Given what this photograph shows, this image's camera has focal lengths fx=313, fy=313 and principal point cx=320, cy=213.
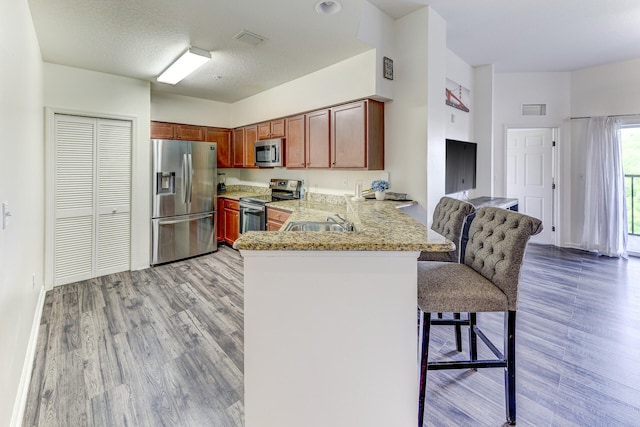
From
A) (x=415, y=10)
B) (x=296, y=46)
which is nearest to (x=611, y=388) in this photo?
(x=415, y=10)

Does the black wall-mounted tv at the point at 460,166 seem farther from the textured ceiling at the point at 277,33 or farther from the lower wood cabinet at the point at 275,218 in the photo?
the lower wood cabinet at the point at 275,218

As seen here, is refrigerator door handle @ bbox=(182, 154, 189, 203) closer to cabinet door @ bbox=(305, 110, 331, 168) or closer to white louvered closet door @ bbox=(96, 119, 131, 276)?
white louvered closet door @ bbox=(96, 119, 131, 276)

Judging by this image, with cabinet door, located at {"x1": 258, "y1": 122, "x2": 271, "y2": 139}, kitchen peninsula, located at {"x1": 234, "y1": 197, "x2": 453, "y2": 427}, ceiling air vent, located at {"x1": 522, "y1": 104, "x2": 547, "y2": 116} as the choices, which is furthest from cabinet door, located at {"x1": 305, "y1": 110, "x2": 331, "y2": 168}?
ceiling air vent, located at {"x1": 522, "y1": 104, "x2": 547, "y2": 116}

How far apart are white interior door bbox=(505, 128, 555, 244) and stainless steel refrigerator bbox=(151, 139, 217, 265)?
5.02 meters

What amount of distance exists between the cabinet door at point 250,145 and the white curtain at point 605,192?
17.6 feet

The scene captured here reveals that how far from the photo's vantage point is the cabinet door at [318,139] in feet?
12.6

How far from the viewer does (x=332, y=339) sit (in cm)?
133

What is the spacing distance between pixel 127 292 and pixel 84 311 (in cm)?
50

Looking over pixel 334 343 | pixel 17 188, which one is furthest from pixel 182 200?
pixel 334 343

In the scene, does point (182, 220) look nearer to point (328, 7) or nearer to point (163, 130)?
point (163, 130)

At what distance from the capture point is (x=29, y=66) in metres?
2.51

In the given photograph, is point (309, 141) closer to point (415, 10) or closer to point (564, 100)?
point (415, 10)

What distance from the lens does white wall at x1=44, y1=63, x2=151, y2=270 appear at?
360cm

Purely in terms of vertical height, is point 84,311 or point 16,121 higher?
point 16,121
